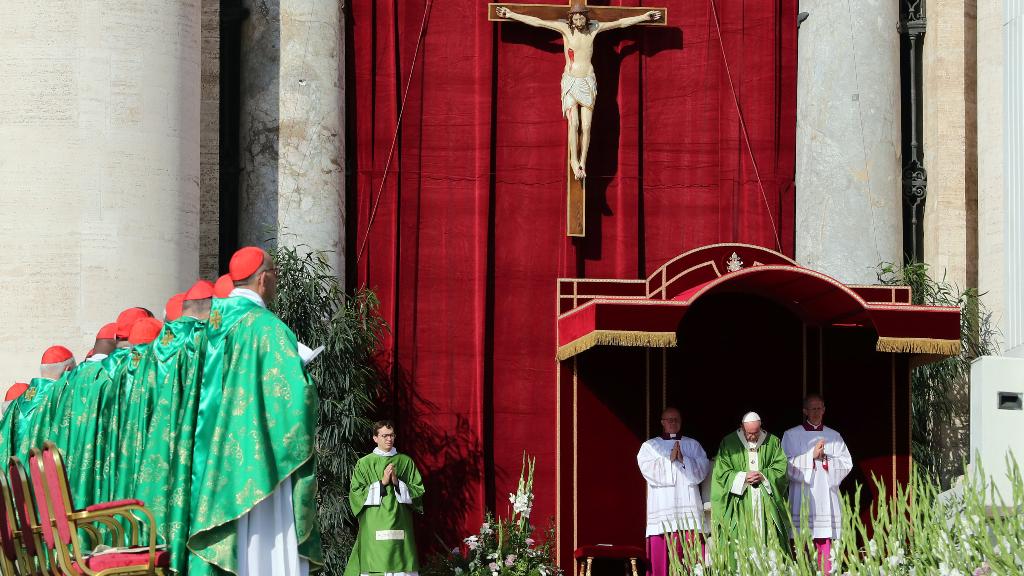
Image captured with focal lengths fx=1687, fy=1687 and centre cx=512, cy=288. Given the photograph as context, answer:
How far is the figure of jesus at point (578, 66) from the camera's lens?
15.0 meters

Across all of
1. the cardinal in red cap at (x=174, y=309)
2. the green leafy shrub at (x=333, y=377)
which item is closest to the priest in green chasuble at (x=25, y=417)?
the cardinal in red cap at (x=174, y=309)

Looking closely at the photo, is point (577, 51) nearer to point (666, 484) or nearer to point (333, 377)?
point (333, 377)

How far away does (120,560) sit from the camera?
24.1 ft

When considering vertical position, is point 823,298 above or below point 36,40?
below

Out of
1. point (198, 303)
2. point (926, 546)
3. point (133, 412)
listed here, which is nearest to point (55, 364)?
point (133, 412)

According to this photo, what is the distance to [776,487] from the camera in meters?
12.6

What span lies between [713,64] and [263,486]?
29.2ft

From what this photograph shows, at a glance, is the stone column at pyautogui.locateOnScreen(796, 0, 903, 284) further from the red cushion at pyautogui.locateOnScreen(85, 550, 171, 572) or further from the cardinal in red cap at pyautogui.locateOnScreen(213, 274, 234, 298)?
the red cushion at pyautogui.locateOnScreen(85, 550, 171, 572)

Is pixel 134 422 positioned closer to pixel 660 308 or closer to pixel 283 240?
pixel 660 308

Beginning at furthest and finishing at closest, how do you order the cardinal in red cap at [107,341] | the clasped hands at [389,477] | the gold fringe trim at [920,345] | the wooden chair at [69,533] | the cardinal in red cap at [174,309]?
the clasped hands at [389,477] < the gold fringe trim at [920,345] < the cardinal in red cap at [107,341] < the cardinal in red cap at [174,309] < the wooden chair at [69,533]

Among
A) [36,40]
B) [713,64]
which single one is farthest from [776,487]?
[36,40]

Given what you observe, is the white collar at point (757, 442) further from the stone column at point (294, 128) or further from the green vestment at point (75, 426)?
the green vestment at point (75, 426)

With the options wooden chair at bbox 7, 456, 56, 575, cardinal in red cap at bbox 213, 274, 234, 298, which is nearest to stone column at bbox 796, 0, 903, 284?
cardinal in red cap at bbox 213, 274, 234, 298

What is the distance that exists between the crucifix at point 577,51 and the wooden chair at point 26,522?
8130mm
